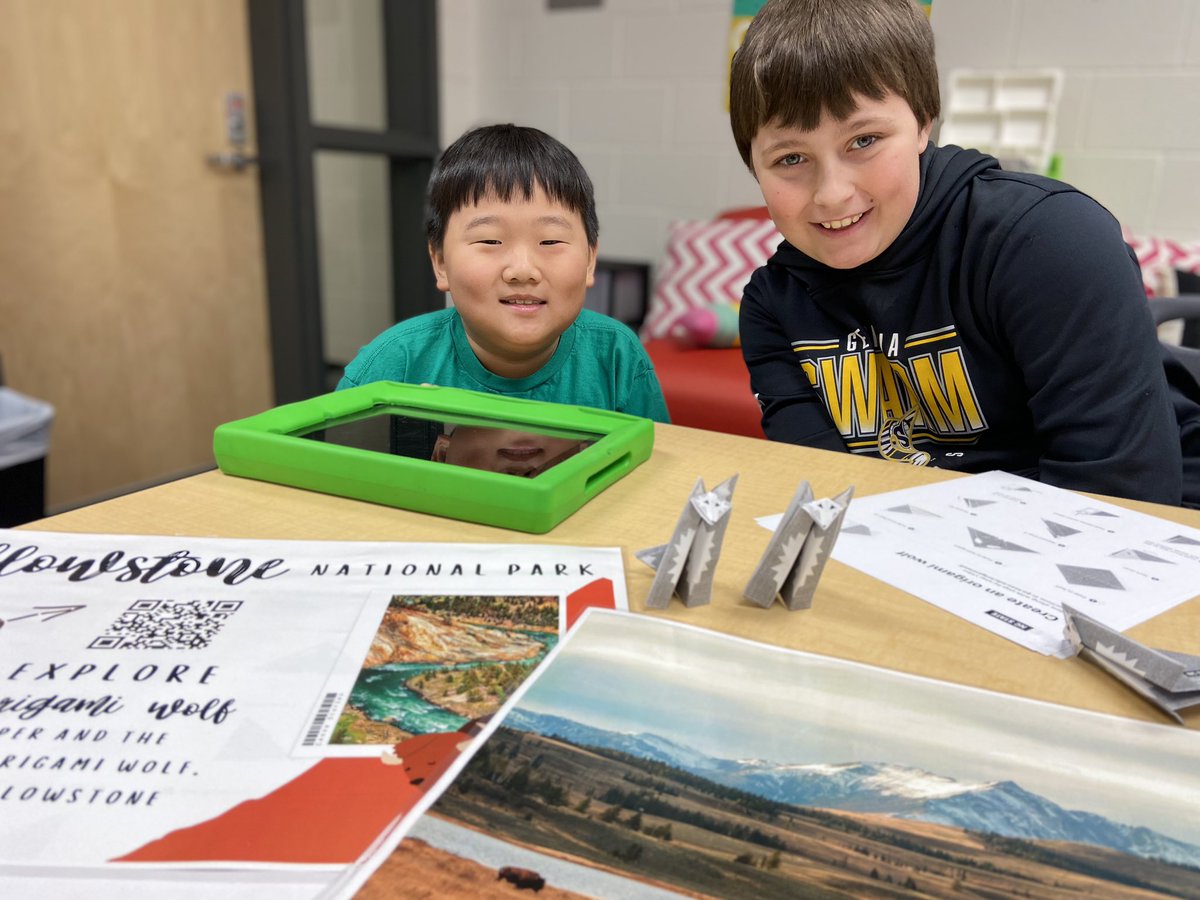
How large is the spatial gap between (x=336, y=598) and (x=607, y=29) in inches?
115

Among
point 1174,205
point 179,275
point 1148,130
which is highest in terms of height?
point 1148,130

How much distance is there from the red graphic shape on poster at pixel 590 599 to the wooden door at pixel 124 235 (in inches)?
80.9

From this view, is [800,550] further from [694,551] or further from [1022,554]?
[1022,554]

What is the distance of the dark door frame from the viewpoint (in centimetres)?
244

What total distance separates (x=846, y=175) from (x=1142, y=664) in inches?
22.7

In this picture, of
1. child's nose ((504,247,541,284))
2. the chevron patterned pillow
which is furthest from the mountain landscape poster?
the chevron patterned pillow

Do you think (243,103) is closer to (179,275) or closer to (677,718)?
(179,275)

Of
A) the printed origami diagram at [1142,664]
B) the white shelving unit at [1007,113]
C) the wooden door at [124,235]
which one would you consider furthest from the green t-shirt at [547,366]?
the white shelving unit at [1007,113]

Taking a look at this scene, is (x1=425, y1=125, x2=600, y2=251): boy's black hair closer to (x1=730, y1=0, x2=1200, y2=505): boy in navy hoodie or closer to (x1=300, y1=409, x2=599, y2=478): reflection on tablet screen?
(x1=730, y1=0, x2=1200, y2=505): boy in navy hoodie

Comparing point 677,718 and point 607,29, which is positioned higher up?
point 607,29

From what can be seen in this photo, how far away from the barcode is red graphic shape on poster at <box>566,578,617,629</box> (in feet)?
0.40

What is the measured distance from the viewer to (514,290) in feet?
3.01

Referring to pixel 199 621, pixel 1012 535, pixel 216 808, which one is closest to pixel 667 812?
pixel 216 808

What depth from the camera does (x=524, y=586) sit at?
490mm
